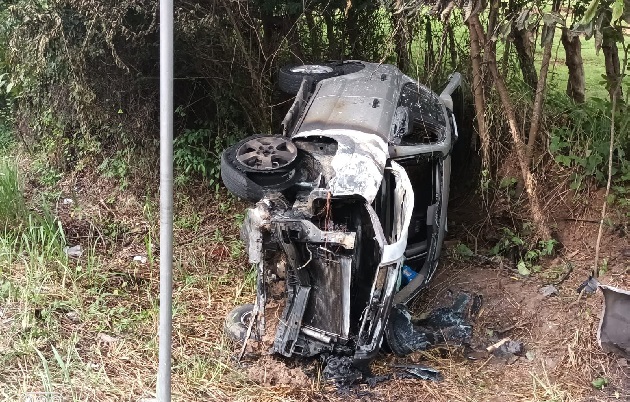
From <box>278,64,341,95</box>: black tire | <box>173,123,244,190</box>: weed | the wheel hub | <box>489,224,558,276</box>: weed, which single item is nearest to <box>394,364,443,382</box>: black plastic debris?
<box>489,224,558,276</box>: weed

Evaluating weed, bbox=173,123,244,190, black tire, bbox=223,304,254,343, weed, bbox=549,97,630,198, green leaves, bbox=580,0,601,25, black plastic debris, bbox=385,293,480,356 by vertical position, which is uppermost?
green leaves, bbox=580,0,601,25

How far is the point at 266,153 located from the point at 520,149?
87.4 inches

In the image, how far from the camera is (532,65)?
615 cm

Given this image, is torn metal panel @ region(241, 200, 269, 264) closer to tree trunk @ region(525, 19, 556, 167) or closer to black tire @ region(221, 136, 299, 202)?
black tire @ region(221, 136, 299, 202)

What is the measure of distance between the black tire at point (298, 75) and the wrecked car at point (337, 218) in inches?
18.6

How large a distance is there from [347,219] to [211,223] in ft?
7.59

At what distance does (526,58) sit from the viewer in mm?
6109

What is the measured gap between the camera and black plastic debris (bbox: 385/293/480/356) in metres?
4.37

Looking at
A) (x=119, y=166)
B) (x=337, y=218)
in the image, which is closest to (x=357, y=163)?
(x=337, y=218)

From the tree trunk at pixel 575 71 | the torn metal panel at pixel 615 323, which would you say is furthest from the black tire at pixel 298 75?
the torn metal panel at pixel 615 323

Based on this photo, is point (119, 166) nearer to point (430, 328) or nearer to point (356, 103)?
point (356, 103)

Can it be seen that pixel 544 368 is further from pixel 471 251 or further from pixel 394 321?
pixel 471 251

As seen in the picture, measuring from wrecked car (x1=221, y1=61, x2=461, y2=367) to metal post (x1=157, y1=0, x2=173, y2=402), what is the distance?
1.31m

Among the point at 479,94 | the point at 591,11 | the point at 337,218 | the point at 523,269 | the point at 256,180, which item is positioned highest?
the point at 591,11
